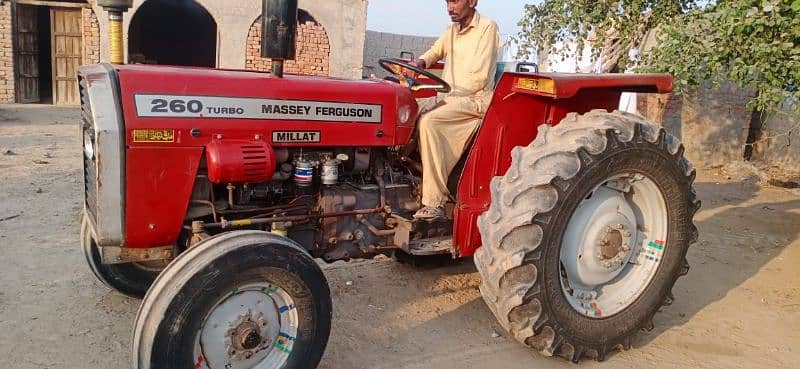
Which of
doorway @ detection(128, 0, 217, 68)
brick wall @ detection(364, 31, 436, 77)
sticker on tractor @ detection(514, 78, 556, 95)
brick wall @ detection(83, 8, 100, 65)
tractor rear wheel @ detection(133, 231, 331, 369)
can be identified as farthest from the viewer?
doorway @ detection(128, 0, 217, 68)

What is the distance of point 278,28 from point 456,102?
119cm

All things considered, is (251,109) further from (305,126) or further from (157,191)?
(157,191)

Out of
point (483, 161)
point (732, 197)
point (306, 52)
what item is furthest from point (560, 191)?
point (306, 52)

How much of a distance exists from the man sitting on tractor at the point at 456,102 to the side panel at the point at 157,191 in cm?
126

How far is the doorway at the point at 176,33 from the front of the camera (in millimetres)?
17422

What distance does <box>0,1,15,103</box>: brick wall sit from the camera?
12969 mm

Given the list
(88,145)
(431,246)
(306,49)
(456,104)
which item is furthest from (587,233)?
(306,49)

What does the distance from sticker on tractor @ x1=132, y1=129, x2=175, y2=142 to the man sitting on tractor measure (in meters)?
1.35

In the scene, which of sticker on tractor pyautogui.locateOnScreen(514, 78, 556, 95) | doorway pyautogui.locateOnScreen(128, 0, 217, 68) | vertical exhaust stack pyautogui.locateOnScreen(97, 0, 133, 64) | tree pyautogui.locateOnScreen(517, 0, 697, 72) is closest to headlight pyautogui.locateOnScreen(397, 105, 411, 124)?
sticker on tractor pyautogui.locateOnScreen(514, 78, 556, 95)

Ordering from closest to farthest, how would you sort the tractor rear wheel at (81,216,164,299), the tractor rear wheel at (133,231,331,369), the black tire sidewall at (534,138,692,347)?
1. the tractor rear wheel at (133,231,331,369)
2. the black tire sidewall at (534,138,692,347)
3. the tractor rear wheel at (81,216,164,299)

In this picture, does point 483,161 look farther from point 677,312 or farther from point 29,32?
point 29,32

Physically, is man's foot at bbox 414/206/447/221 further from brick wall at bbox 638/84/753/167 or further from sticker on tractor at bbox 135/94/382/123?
brick wall at bbox 638/84/753/167

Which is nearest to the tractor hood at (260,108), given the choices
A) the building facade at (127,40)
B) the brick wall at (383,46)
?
the building facade at (127,40)

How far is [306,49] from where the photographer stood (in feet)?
46.1
